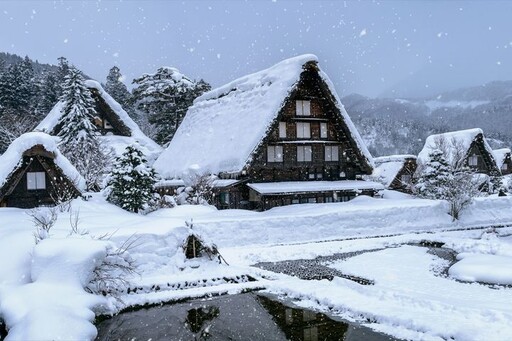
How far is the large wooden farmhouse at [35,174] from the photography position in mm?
20391

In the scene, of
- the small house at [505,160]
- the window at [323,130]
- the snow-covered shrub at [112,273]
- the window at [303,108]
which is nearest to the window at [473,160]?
the small house at [505,160]

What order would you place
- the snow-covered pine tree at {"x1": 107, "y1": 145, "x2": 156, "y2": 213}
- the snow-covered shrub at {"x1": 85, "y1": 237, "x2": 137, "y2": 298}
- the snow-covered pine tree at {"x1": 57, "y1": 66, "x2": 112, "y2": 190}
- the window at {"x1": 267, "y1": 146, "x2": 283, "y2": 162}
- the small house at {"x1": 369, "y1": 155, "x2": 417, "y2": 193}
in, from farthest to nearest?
the small house at {"x1": 369, "y1": 155, "x2": 417, "y2": 193}
the snow-covered pine tree at {"x1": 57, "y1": 66, "x2": 112, "y2": 190}
the window at {"x1": 267, "y1": 146, "x2": 283, "y2": 162}
the snow-covered pine tree at {"x1": 107, "y1": 145, "x2": 156, "y2": 213}
the snow-covered shrub at {"x1": 85, "y1": 237, "x2": 137, "y2": 298}

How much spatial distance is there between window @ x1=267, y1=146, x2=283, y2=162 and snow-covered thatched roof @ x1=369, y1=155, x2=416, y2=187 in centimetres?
2186

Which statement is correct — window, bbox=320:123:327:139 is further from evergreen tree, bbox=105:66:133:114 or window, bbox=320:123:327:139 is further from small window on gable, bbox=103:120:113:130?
evergreen tree, bbox=105:66:133:114

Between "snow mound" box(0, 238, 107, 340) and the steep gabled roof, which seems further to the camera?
the steep gabled roof

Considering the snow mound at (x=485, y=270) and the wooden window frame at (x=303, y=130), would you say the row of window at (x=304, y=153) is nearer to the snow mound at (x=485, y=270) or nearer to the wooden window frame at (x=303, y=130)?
the wooden window frame at (x=303, y=130)

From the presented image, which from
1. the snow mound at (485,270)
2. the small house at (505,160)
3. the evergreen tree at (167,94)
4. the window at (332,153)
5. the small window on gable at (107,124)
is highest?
the evergreen tree at (167,94)

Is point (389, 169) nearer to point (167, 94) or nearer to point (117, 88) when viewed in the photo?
point (167, 94)

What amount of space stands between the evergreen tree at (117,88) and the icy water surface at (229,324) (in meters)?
50.5

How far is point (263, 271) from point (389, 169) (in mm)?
37046

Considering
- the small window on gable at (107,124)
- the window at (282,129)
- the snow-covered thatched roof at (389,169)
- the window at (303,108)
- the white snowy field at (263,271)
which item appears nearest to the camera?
the white snowy field at (263,271)

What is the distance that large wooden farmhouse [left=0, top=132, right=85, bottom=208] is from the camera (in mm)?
20391

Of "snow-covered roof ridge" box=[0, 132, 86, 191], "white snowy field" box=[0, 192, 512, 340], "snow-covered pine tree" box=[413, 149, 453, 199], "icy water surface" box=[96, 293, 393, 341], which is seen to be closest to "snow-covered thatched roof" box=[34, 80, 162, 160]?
"snow-covered roof ridge" box=[0, 132, 86, 191]

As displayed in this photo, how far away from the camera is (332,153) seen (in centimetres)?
2819
